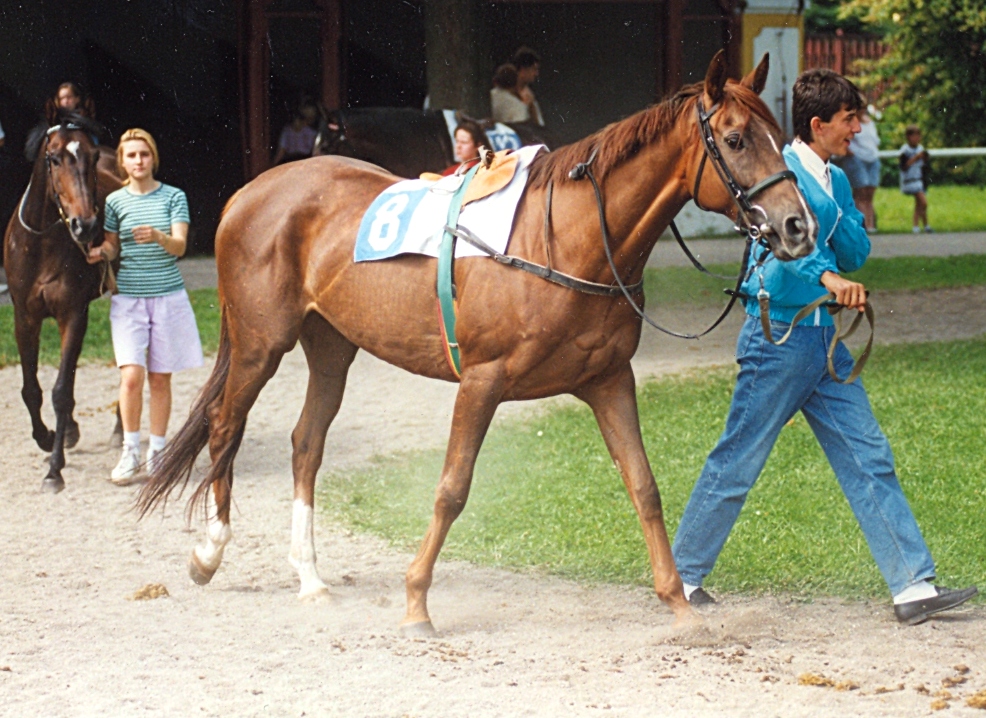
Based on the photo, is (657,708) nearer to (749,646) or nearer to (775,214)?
(749,646)

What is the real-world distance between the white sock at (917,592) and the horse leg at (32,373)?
4.95 meters

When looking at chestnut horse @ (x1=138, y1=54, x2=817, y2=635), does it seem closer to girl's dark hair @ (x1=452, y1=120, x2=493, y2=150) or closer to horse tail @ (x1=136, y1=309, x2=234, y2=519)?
Answer: horse tail @ (x1=136, y1=309, x2=234, y2=519)

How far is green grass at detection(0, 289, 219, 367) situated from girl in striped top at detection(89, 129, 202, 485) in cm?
381

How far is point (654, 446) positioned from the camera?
25.3 ft

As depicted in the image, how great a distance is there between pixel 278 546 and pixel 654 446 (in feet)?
8.34

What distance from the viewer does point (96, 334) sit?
12211mm

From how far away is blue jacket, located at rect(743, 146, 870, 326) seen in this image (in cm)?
452

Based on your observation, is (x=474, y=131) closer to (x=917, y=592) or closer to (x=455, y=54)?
(x=455, y=54)

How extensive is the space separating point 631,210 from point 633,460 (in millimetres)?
909

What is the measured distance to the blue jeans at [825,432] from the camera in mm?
4695

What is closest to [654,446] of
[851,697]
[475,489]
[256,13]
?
[475,489]

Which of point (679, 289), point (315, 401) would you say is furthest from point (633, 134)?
point (679, 289)

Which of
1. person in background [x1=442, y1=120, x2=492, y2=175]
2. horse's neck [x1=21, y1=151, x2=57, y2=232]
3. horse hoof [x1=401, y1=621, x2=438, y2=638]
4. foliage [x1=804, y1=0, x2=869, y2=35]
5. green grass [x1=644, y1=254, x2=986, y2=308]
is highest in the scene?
foliage [x1=804, y1=0, x2=869, y2=35]

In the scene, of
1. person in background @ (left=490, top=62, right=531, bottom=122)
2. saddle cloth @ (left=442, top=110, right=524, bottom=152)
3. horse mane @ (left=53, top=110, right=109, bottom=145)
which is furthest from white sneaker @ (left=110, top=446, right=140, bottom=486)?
person in background @ (left=490, top=62, right=531, bottom=122)
